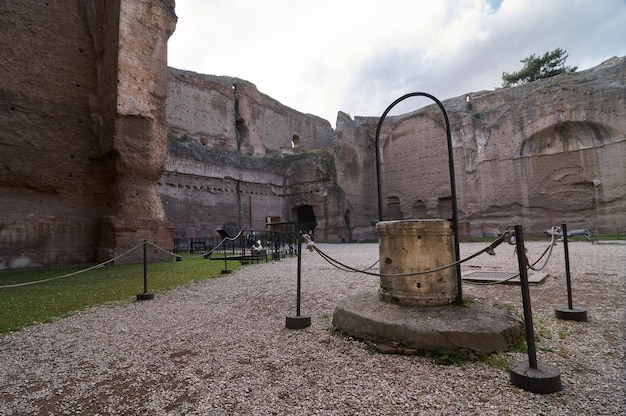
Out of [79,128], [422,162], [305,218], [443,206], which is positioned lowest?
[305,218]

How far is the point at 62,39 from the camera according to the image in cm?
1021

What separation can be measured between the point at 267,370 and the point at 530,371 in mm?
1755

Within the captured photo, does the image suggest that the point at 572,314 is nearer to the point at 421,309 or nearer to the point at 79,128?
the point at 421,309

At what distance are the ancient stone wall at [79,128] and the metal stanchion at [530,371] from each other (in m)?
10.4

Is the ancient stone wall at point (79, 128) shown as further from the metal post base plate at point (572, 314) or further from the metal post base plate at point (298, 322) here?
the metal post base plate at point (572, 314)

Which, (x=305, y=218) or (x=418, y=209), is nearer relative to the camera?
(x=305, y=218)

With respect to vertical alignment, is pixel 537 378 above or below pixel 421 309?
below

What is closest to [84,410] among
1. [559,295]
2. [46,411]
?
[46,411]

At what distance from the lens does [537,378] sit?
1924 millimetres

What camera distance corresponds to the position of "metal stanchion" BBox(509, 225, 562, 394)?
191 centimetres

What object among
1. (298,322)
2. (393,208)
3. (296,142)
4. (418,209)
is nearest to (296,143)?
(296,142)

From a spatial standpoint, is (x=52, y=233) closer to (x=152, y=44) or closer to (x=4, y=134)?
(x=4, y=134)

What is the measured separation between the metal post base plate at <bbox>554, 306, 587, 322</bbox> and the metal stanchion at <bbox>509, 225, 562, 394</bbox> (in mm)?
1599

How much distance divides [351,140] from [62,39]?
18834 millimetres
